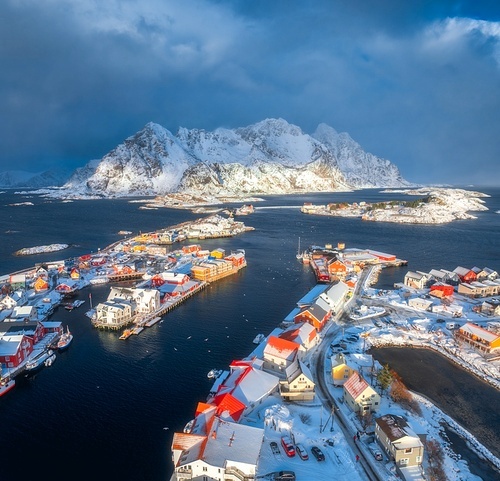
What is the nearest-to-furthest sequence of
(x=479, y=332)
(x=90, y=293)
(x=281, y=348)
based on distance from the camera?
(x=281, y=348), (x=479, y=332), (x=90, y=293)

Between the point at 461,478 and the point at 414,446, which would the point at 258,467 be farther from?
the point at 461,478

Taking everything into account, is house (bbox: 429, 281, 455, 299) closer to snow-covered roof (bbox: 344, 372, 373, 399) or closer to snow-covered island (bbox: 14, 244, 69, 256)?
snow-covered roof (bbox: 344, 372, 373, 399)

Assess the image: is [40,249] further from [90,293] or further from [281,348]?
[281,348]

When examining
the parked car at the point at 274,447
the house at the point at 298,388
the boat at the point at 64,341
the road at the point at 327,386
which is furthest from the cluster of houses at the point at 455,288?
the boat at the point at 64,341

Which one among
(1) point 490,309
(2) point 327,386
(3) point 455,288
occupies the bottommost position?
(2) point 327,386

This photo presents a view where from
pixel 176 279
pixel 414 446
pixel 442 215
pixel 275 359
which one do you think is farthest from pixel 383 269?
pixel 442 215

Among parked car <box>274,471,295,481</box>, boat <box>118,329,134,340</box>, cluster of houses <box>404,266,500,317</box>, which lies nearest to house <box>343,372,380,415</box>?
parked car <box>274,471,295,481</box>

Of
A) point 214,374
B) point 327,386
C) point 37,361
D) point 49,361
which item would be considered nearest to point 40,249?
point 37,361
